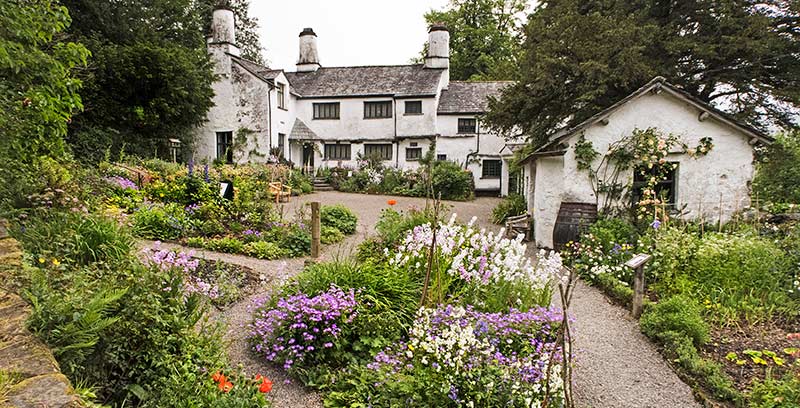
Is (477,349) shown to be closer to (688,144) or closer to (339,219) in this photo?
(339,219)

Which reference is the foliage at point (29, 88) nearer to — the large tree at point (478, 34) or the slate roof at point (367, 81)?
the slate roof at point (367, 81)

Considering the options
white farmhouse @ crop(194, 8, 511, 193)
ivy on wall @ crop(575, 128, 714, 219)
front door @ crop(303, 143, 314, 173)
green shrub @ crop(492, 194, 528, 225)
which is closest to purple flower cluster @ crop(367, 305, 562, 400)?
ivy on wall @ crop(575, 128, 714, 219)

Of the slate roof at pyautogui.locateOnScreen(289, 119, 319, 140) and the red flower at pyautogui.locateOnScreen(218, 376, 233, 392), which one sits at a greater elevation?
the slate roof at pyautogui.locateOnScreen(289, 119, 319, 140)

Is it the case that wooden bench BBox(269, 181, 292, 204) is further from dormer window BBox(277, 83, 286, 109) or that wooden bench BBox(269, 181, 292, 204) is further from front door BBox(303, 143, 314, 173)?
front door BBox(303, 143, 314, 173)

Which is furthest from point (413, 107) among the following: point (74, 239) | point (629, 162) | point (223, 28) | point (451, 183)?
point (74, 239)

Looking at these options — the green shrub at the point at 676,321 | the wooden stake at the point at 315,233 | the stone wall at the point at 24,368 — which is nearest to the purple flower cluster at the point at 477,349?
the green shrub at the point at 676,321

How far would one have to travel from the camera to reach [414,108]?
1092 inches

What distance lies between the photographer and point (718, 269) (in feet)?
22.8

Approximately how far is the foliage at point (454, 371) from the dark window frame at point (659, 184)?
7.65 m

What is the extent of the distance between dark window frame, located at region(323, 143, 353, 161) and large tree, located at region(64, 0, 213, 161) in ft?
25.8

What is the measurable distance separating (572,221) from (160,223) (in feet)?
30.6

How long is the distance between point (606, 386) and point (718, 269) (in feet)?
12.5

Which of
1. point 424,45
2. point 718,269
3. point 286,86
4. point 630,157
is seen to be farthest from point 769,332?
point 424,45

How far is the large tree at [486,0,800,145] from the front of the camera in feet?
40.7
